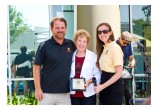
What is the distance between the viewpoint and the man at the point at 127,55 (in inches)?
142

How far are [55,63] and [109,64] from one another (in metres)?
0.54

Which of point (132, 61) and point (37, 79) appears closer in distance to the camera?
point (37, 79)

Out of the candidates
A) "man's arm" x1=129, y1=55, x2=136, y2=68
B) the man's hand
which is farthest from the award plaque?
"man's arm" x1=129, y1=55, x2=136, y2=68

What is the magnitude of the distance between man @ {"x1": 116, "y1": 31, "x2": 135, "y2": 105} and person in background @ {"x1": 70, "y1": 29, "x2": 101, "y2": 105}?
0.38m

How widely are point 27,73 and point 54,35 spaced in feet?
2.77

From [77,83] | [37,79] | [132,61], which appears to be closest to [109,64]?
[77,83]

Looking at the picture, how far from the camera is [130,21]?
406 centimetres

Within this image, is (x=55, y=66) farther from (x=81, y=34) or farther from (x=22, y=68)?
(x=22, y=68)

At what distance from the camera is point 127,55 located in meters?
3.66

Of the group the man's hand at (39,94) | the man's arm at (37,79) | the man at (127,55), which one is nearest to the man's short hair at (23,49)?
the man's arm at (37,79)

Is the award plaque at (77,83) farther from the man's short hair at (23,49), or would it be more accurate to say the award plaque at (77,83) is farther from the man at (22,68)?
the man's short hair at (23,49)

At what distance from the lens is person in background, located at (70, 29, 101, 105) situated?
3.32 meters
